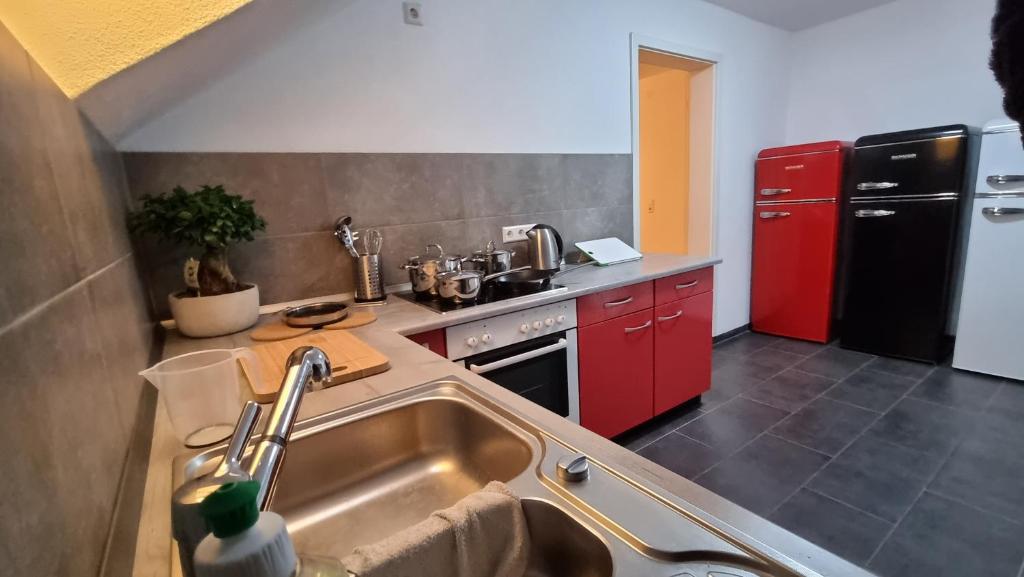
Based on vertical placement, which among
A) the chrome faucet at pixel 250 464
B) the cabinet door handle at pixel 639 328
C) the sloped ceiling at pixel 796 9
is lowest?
the cabinet door handle at pixel 639 328

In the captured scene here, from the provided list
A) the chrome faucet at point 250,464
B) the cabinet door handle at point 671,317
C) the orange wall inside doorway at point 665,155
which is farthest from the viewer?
the orange wall inside doorway at point 665,155

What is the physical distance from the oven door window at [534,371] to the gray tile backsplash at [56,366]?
3.26 ft

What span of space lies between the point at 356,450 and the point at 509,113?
1.77 m

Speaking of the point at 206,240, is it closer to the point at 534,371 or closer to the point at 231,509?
the point at 534,371

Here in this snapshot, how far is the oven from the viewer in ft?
5.19

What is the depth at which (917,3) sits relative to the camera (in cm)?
302

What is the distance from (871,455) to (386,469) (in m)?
2.12

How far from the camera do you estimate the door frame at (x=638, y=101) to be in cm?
261

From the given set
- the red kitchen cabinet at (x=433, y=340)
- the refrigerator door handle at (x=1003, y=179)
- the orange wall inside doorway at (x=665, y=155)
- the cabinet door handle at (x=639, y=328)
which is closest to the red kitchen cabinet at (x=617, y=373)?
the cabinet door handle at (x=639, y=328)

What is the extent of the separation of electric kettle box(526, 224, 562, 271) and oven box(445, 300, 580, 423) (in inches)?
13.9

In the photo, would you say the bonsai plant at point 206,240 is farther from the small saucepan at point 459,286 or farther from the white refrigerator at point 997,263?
the white refrigerator at point 997,263

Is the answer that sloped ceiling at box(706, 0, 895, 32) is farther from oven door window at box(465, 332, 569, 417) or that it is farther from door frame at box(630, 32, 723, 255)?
oven door window at box(465, 332, 569, 417)

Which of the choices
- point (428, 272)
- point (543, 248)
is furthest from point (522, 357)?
point (543, 248)

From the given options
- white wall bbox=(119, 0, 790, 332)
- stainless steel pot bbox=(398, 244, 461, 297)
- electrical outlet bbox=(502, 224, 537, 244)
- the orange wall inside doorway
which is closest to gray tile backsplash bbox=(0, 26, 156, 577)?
white wall bbox=(119, 0, 790, 332)
